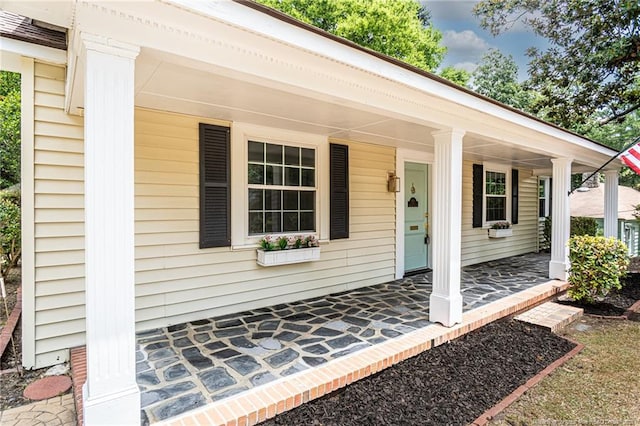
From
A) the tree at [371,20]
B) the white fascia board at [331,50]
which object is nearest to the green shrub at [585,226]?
the white fascia board at [331,50]

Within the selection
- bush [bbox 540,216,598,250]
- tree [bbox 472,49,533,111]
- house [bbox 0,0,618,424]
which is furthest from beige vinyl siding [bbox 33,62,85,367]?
tree [bbox 472,49,533,111]

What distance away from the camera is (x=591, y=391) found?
2715 millimetres

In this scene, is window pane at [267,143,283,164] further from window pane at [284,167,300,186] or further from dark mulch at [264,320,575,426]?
dark mulch at [264,320,575,426]

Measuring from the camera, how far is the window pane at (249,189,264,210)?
404 cm

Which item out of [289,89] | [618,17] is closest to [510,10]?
[618,17]

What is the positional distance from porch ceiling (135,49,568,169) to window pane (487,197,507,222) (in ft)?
10.5

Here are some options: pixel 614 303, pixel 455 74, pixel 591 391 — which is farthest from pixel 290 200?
pixel 455 74

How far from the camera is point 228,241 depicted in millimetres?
3783

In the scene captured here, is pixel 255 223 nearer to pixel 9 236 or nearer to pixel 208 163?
pixel 208 163

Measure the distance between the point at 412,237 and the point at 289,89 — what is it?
14.0ft

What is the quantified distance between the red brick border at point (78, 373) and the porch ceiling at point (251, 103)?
7.07ft

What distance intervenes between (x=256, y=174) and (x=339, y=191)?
1246 mm

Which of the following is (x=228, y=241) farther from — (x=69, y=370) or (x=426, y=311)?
(x=426, y=311)

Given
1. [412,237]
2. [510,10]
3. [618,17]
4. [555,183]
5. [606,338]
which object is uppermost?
[510,10]
